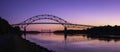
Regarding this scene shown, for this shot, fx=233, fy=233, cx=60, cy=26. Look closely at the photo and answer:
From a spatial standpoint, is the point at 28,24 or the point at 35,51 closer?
the point at 35,51

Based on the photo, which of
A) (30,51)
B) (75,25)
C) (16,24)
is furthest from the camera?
(75,25)

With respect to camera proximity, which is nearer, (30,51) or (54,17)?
(30,51)

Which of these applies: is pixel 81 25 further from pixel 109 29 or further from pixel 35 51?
pixel 35 51

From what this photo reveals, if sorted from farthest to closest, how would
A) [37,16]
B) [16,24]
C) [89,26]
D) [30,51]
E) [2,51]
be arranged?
1. [89,26]
2. [16,24]
3. [37,16]
4. [30,51]
5. [2,51]

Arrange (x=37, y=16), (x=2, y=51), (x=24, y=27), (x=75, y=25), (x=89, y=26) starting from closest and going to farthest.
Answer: (x=2, y=51), (x=37, y=16), (x=24, y=27), (x=75, y=25), (x=89, y=26)

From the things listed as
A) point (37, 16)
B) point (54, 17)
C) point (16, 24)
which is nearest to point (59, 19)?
point (54, 17)

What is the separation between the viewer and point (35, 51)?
16.9 m

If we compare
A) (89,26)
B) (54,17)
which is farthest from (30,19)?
(89,26)

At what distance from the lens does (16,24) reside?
469 feet

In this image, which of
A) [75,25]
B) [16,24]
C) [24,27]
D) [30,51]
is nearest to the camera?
[30,51]

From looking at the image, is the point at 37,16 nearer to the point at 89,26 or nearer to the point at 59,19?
the point at 59,19

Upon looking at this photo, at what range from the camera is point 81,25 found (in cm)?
16188

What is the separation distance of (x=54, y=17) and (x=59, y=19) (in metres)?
4.25

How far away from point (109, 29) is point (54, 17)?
35737 millimetres
